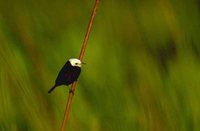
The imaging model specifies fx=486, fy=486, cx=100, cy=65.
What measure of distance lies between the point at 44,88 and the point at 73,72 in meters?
0.08

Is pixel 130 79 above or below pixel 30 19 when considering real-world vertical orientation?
below

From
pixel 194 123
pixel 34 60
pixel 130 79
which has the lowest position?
pixel 194 123

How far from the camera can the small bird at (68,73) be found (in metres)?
1.03

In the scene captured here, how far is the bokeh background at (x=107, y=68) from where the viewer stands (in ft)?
3.20

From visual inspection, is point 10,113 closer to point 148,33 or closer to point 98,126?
point 98,126

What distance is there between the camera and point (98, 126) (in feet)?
3.26

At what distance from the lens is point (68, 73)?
42.6 inches

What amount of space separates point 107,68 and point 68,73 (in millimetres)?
111

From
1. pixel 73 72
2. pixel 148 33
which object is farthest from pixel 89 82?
pixel 148 33

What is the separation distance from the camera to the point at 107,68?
101 cm

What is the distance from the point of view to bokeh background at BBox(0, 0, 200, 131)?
98 cm

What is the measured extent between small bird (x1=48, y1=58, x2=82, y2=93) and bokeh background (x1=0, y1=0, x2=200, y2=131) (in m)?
0.01

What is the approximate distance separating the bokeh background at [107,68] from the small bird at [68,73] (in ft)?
0.05

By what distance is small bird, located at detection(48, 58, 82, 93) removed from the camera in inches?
40.5
